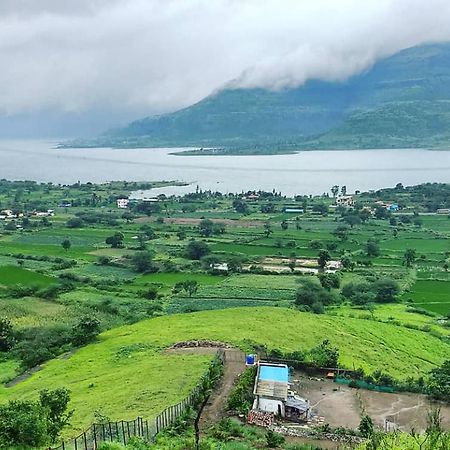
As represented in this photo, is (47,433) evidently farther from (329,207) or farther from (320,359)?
(329,207)

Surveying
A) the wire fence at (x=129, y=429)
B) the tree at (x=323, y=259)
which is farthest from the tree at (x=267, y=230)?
the wire fence at (x=129, y=429)

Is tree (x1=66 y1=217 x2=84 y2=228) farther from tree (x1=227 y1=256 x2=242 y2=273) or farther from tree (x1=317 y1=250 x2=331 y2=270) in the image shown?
tree (x1=317 y1=250 x2=331 y2=270)

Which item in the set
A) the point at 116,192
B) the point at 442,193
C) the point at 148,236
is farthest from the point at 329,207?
the point at 116,192

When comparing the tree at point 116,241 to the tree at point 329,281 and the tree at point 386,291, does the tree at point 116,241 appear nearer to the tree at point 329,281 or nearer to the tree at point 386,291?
the tree at point 329,281

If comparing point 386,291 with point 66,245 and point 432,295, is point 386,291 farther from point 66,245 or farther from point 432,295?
point 66,245

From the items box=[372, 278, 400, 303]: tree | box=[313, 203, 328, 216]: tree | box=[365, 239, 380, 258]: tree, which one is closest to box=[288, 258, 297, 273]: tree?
box=[365, 239, 380, 258]: tree

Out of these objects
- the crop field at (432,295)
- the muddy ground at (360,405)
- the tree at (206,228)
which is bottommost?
the crop field at (432,295)

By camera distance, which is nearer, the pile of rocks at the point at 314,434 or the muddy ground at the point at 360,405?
the pile of rocks at the point at 314,434
